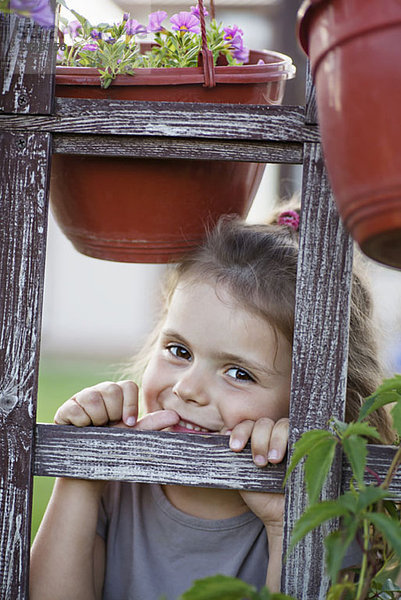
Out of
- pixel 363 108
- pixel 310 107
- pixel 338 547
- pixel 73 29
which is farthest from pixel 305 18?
pixel 73 29

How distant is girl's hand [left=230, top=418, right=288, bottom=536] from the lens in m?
1.22

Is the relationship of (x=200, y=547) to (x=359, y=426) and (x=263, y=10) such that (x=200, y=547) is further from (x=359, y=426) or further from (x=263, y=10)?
(x=263, y=10)

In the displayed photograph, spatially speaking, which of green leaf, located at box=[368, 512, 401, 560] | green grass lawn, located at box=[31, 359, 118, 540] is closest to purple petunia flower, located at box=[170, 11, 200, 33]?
green leaf, located at box=[368, 512, 401, 560]

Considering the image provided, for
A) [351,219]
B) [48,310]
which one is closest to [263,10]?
[48,310]

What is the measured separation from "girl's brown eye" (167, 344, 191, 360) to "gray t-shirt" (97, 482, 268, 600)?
0.30 meters

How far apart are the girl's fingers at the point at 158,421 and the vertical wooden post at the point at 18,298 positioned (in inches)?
11.1

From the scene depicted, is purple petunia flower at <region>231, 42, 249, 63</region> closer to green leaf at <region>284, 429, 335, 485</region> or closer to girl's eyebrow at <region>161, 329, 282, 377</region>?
girl's eyebrow at <region>161, 329, 282, 377</region>

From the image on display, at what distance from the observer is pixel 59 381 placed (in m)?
8.68

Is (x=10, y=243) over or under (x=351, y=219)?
under

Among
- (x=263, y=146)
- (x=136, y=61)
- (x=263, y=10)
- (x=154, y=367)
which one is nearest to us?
(x=263, y=146)

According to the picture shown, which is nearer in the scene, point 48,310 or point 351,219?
point 351,219

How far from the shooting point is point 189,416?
1.54 meters

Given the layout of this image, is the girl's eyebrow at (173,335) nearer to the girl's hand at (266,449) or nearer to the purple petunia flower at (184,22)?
the girl's hand at (266,449)

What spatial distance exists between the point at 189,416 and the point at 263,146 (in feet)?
1.91
